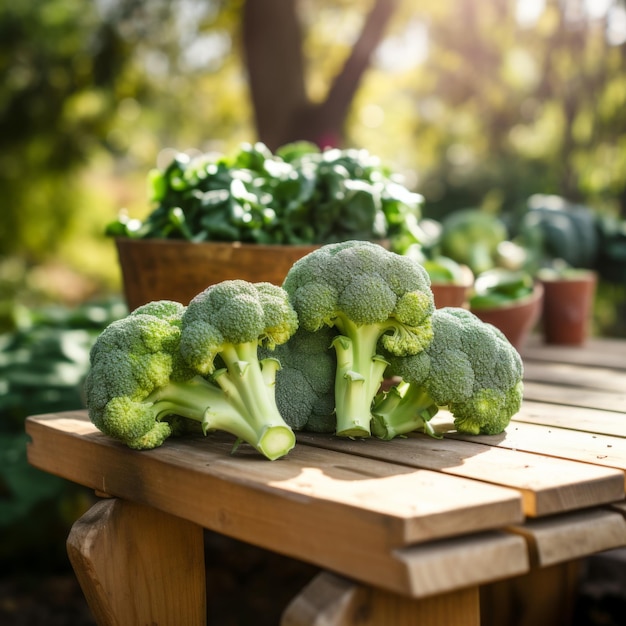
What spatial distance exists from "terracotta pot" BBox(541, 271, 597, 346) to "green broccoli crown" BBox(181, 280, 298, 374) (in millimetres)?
1590

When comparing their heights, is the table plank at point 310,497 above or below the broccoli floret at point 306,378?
below

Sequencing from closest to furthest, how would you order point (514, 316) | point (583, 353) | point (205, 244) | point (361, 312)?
point (361, 312) → point (205, 244) → point (514, 316) → point (583, 353)

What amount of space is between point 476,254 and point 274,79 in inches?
129

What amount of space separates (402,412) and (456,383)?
115mm

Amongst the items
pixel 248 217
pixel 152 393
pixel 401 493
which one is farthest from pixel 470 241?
pixel 401 493

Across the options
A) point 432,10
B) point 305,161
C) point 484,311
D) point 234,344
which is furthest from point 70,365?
point 432,10

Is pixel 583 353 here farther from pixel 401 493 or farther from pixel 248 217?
pixel 401 493

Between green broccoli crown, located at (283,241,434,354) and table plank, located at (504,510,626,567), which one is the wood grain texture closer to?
table plank, located at (504,510,626,567)

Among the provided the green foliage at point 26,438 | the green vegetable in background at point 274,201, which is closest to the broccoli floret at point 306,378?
the green vegetable in background at point 274,201

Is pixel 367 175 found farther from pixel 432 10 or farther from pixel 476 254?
pixel 432 10

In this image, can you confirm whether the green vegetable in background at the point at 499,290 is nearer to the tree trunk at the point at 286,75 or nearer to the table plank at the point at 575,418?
the table plank at the point at 575,418

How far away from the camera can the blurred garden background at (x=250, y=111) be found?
115 inches

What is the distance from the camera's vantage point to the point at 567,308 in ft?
8.91

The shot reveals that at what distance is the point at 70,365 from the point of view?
2785 millimetres
